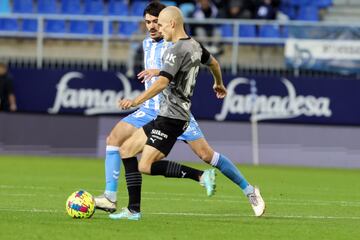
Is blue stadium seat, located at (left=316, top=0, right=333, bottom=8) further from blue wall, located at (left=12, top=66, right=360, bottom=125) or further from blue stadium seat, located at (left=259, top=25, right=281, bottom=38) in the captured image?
blue wall, located at (left=12, top=66, right=360, bottom=125)

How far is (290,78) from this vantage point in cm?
2281

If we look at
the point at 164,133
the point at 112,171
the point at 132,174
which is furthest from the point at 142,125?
the point at 164,133

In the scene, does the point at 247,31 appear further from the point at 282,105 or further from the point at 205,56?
the point at 205,56

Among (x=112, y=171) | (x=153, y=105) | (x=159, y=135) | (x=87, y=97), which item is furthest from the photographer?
(x=87, y=97)

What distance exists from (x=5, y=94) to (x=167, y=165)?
1319 centimetres

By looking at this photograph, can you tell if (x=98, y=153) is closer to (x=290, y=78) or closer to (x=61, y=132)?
(x=61, y=132)

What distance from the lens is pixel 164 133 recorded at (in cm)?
1032

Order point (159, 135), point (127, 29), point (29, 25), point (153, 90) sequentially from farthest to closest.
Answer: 1. point (29, 25)
2. point (127, 29)
3. point (159, 135)
4. point (153, 90)

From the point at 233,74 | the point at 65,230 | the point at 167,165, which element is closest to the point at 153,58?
the point at 167,165

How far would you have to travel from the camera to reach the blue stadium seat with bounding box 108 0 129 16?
25.5 metres

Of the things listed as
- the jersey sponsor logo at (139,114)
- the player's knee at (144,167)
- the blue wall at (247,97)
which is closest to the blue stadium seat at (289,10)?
the blue wall at (247,97)

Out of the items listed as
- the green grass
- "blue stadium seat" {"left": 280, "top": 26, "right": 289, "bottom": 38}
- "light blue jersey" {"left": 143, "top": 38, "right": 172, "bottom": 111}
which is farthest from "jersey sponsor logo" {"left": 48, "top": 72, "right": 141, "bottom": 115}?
"light blue jersey" {"left": 143, "top": 38, "right": 172, "bottom": 111}

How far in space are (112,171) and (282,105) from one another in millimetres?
12178

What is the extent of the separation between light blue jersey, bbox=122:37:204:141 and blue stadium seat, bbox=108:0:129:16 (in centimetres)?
1419
